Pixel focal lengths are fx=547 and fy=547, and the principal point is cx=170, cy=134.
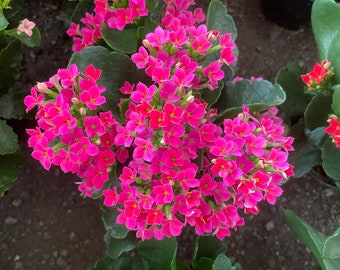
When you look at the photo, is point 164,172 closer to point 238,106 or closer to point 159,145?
point 159,145

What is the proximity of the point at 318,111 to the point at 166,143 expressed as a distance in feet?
1.68

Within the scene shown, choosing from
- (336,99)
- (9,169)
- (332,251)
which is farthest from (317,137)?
(9,169)

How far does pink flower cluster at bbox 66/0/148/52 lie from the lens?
4.08ft

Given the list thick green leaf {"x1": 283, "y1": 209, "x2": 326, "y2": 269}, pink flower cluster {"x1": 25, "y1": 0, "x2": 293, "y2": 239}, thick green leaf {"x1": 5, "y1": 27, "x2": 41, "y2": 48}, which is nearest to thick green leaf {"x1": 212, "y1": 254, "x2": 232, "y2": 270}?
pink flower cluster {"x1": 25, "y1": 0, "x2": 293, "y2": 239}

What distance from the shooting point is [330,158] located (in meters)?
1.38

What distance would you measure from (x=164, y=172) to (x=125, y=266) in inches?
17.5

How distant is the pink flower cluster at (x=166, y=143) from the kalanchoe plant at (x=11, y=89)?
0.22 metres

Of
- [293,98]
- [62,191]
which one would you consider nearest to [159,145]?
[293,98]

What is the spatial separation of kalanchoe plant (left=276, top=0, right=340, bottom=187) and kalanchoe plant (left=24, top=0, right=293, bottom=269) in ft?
0.47

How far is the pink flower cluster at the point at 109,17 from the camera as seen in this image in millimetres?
1242

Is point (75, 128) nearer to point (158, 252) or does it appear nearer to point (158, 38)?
point (158, 38)

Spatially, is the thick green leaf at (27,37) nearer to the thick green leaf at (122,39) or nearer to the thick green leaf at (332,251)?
the thick green leaf at (122,39)

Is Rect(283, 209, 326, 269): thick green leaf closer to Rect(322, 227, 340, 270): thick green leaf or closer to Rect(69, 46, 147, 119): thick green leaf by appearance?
Rect(322, 227, 340, 270): thick green leaf

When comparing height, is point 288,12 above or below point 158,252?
above
